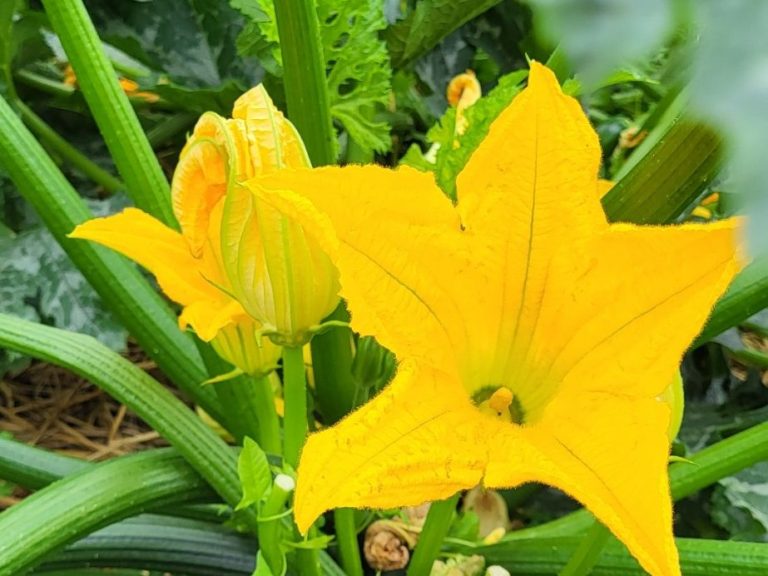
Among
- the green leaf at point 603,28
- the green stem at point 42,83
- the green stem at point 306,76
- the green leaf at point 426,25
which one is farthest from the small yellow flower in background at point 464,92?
the green leaf at point 603,28

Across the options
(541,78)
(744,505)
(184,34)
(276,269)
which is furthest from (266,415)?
(184,34)

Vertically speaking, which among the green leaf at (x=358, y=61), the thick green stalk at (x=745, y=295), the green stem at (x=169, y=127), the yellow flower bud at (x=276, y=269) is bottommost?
the thick green stalk at (x=745, y=295)

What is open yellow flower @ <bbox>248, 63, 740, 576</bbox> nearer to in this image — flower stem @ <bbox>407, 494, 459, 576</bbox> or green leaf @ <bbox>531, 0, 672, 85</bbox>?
flower stem @ <bbox>407, 494, 459, 576</bbox>

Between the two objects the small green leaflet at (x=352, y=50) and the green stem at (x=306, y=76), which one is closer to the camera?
the green stem at (x=306, y=76)

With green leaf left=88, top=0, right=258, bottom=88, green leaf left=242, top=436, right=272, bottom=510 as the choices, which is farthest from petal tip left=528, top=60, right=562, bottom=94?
A: green leaf left=88, top=0, right=258, bottom=88

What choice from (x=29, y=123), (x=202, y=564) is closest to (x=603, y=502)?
(x=202, y=564)

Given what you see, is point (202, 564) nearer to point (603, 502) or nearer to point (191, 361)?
point (191, 361)

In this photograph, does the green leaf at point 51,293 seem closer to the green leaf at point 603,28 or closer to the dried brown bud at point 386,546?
the dried brown bud at point 386,546
